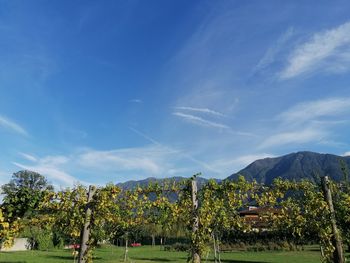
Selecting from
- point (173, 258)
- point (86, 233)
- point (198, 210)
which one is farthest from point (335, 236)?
point (173, 258)

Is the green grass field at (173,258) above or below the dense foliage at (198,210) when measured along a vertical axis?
below

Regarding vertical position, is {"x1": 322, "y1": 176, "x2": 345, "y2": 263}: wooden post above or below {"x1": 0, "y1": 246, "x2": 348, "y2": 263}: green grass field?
above

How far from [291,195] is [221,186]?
7.77 feet

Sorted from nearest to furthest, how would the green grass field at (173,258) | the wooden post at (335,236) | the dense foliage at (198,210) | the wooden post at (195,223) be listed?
1. the wooden post at (335,236)
2. the wooden post at (195,223)
3. the dense foliage at (198,210)
4. the green grass field at (173,258)

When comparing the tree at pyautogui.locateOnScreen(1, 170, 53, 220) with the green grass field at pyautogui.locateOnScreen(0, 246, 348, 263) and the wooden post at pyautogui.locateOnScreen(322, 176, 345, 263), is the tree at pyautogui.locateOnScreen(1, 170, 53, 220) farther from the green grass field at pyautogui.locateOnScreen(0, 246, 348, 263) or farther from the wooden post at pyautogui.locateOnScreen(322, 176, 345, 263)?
the green grass field at pyautogui.locateOnScreen(0, 246, 348, 263)

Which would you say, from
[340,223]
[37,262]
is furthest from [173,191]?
[37,262]

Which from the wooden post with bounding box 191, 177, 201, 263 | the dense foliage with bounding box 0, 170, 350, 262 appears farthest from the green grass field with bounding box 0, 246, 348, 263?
the wooden post with bounding box 191, 177, 201, 263

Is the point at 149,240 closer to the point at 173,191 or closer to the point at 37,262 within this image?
the point at 37,262

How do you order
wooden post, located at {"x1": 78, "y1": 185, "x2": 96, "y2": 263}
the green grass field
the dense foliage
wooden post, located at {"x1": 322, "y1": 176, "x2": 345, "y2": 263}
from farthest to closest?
the green grass field
wooden post, located at {"x1": 78, "y1": 185, "x2": 96, "y2": 263}
the dense foliage
wooden post, located at {"x1": 322, "y1": 176, "x2": 345, "y2": 263}

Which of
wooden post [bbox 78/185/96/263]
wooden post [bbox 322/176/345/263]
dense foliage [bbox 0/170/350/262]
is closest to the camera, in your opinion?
wooden post [bbox 322/176/345/263]

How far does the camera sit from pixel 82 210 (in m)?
11.9

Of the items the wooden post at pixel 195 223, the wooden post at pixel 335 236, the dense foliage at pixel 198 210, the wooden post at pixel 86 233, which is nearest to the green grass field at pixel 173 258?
the dense foliage at pixel 198 210

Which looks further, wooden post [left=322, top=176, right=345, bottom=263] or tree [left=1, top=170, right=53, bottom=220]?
tree [left=1, top=170, right=53, bottom=220]

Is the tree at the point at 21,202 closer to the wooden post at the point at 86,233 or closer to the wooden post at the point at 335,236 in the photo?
the wooden post at the point at 86,233
